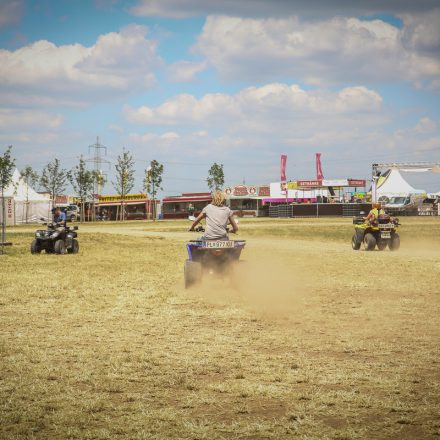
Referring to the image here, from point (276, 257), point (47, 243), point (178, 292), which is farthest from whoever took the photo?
point (47, 243)

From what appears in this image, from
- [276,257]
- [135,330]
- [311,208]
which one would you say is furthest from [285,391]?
[311,208]

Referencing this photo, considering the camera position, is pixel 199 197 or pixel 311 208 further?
pixel 199 197

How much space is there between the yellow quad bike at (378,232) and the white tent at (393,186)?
60.1m

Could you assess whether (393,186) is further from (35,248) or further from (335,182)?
(35,248)

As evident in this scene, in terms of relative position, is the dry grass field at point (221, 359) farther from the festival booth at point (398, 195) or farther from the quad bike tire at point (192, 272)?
the festival booth at point (398, 195)

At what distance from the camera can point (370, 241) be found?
24391 millimetres

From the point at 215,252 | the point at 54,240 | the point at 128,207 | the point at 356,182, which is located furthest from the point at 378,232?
the point at 128,207

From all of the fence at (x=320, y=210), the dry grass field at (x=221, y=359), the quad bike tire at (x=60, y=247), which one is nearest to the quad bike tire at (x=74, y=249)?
the quad bike tire at (x=60, y=247)

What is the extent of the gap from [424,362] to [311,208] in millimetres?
70217

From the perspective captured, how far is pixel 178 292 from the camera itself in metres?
12.7

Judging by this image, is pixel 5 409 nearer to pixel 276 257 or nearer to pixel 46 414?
pixel 46 414

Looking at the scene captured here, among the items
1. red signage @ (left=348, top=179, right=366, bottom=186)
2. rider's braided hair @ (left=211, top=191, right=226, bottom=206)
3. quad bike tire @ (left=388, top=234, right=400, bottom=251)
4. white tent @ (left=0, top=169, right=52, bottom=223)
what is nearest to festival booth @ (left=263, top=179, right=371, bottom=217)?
red signage @ (left=348, top=179, right=366, bottom=186)

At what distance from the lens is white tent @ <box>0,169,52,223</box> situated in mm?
67625

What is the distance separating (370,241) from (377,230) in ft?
1.59
